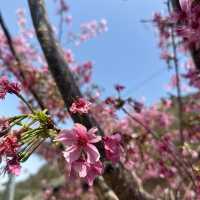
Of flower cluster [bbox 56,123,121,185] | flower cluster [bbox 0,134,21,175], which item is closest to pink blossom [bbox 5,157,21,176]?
flower cluster [bbox 0,134,21,175]

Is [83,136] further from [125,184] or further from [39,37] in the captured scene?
[39,37]

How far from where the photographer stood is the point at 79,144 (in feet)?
6.66

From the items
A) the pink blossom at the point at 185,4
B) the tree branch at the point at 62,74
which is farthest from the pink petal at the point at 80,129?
the tree branch at the point at 62,74

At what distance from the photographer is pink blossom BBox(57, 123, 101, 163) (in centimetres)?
200

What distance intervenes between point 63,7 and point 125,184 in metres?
8.19

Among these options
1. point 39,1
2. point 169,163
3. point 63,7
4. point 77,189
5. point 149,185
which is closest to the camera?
point 39,1

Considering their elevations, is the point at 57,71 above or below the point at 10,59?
above

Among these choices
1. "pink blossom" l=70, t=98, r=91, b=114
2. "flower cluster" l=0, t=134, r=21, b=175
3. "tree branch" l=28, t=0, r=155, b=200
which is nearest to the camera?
"flower cluster" l=0, t=134, r=21, b=175

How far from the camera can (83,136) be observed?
6.66 ft

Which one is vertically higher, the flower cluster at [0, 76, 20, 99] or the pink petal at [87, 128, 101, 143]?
the flower cluster at [0, 76, 20, 99]

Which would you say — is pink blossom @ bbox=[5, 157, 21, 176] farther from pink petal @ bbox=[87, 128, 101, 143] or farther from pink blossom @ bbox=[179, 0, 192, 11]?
pink blossom @ bbox=[179, 0, 192, 11]

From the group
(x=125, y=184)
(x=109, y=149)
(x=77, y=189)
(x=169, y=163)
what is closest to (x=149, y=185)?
(x=77, y=189)

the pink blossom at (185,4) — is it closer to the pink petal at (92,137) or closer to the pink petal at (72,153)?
the pink petal at (92,137)

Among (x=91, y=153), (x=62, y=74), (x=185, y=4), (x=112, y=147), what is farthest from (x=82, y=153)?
(x=62, y=74)
